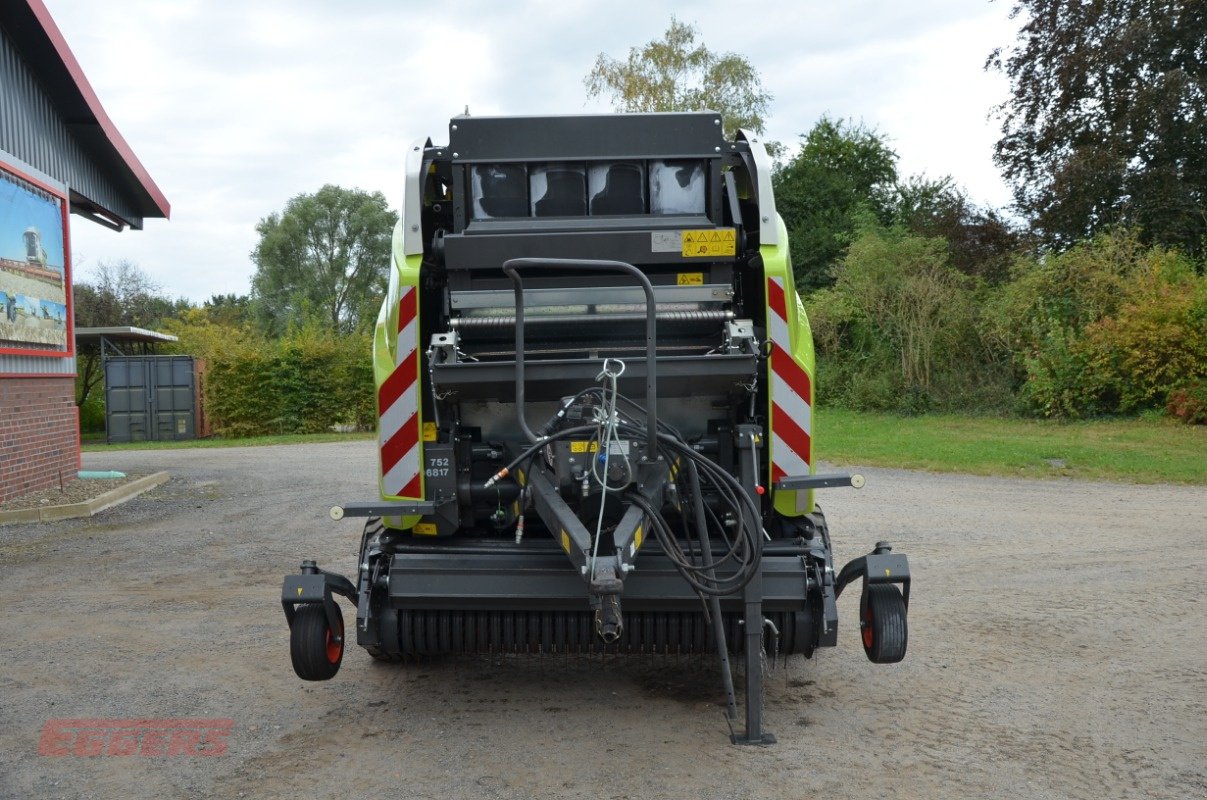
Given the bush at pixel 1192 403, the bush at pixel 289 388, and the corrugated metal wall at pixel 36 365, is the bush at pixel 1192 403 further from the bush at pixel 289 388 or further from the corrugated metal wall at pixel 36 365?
the bush at pixel 289 388

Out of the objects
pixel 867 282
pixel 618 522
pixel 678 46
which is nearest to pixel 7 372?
pixel 618 522

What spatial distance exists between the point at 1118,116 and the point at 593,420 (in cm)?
2371

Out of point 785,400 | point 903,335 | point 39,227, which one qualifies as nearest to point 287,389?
point 39,227

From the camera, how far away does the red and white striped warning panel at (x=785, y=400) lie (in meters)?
4.91

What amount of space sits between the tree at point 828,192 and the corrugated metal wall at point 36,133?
21.7 meters

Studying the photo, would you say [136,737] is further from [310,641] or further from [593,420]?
[593,420]

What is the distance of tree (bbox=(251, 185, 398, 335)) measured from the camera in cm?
5609

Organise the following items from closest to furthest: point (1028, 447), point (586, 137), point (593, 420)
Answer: point (593, 420), point (586, 137), point (1028, 447)

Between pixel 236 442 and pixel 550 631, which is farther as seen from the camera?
pixel 236 442

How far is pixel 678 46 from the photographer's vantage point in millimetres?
36500

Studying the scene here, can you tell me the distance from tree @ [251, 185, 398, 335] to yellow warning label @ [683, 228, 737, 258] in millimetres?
52340

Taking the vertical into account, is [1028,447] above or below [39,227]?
below

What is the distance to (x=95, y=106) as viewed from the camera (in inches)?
564

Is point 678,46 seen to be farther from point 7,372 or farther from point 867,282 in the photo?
point 7,372
